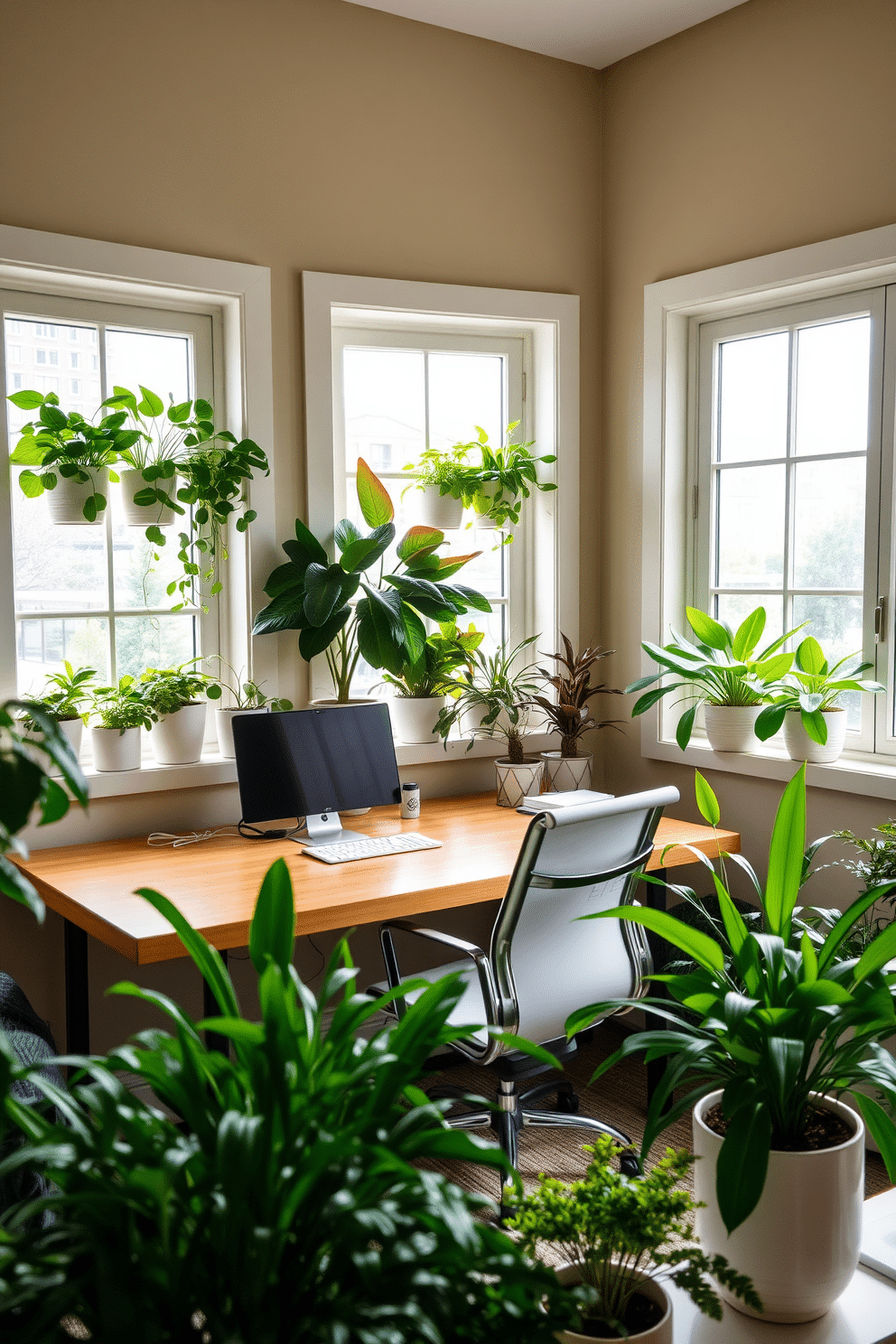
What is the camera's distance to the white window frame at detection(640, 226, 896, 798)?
10.3ft

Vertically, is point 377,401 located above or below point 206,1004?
above

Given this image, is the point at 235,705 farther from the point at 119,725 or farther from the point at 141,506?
the point at 141,506

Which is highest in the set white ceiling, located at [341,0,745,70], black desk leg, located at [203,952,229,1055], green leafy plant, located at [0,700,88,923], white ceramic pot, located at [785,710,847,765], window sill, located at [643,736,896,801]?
white ceiling, located at [341,0,745,70]

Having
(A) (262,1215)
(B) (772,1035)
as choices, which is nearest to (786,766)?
(B) (772,1035)

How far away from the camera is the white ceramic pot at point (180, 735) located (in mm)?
3148

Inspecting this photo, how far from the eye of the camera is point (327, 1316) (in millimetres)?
824

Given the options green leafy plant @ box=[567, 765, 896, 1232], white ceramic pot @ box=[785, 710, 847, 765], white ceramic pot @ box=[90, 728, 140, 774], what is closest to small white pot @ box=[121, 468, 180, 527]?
white ceramic pot @ box=[90, 728, 140, 774]

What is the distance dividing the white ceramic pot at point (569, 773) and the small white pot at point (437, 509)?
824mm

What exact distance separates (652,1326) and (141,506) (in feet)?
8.18

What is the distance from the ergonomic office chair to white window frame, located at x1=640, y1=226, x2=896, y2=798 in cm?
88

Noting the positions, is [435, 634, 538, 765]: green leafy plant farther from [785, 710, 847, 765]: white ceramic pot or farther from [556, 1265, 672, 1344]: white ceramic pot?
[556, 1265, 672, 1344]: white ceramic pot

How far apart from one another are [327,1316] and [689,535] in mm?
A: 3221

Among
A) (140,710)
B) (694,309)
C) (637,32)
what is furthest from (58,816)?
(637,32)

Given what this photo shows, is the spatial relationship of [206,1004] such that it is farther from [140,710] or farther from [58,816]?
[58,816]
